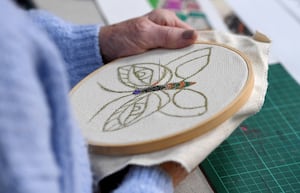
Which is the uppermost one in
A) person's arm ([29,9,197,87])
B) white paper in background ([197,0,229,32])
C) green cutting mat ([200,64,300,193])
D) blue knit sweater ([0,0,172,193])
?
blue knit sweater ([0,0,172,193])

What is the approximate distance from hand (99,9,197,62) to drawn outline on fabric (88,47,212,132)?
0.03m

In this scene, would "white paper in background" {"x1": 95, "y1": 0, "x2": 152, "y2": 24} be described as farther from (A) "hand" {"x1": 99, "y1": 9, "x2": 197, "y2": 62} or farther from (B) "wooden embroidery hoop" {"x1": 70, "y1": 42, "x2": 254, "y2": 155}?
(B) "wooden embroidery hoop" {"x1": 70, "y1": 42, "x2": 254, "y2": 155}

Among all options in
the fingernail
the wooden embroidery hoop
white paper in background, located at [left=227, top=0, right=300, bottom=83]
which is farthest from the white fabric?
white paper in background, located at [left=227, top=0, right=300, bottom=83]

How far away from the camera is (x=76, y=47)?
2.36 ft

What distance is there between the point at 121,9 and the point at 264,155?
461mm

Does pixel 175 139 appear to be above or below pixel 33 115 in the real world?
below

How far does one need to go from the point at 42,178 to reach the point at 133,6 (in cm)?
69

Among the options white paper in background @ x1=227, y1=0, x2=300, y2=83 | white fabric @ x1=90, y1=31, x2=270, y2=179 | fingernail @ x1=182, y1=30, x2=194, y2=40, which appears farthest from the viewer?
white paper in background @ x1=227, y1=0, x2=300, y2=83

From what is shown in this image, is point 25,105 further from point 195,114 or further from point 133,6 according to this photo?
point 133,6

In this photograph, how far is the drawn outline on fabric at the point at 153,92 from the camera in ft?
1.79

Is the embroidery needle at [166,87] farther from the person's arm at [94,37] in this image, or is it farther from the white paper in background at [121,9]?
the white paper in background at [121,9]

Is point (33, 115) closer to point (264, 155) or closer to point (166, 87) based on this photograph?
point (166, 87)

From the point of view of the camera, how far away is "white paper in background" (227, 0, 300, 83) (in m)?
0.92

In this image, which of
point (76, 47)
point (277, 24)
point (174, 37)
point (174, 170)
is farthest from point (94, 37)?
point (277, 24)
